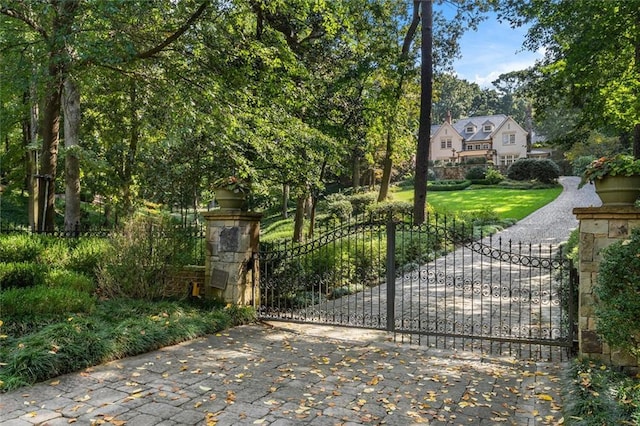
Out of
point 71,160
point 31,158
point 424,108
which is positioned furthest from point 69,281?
point 31,158

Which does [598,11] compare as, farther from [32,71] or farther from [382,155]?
[382,155]

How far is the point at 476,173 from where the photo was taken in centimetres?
3662

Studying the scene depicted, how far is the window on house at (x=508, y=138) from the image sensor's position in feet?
163

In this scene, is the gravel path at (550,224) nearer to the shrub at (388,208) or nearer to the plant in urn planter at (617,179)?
the shrub at (388,208)

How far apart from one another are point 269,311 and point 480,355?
137 inches

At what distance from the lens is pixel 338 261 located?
9812mm

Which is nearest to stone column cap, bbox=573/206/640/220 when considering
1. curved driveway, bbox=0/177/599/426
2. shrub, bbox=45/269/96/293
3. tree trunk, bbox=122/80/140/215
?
curved driveway, bbox=0/177/599/426

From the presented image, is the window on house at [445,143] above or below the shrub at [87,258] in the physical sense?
above

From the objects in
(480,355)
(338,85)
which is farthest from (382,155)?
(480,355)

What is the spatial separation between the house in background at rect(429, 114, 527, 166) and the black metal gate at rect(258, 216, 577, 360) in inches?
1625

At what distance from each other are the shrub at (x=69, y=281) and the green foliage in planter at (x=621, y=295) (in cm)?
660

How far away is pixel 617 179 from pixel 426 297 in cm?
484

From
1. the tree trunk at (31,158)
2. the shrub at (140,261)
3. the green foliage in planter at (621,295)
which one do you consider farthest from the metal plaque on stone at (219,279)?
the tree trunk at (31,158)

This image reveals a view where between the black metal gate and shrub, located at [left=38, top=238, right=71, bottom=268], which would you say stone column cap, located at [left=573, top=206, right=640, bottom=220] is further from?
shrub, located at [left=38, top=238, right=71, bottom=268]
